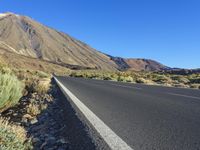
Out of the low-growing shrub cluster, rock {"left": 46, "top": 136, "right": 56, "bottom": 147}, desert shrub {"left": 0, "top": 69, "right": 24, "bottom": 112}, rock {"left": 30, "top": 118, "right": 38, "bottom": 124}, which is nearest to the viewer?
rock {"left": 46, "top": 136, "right": 56, "bottom": 147}

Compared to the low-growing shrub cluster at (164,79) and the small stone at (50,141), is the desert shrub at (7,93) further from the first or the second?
the low-growing shrub cluster at (164,79)

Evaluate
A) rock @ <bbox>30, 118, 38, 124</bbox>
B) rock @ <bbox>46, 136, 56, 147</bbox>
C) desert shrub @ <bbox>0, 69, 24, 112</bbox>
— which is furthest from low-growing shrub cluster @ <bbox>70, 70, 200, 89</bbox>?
rock @ <bbox>46, 136, 56, 147</bbox>

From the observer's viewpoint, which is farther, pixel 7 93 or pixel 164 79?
pixel 164 79

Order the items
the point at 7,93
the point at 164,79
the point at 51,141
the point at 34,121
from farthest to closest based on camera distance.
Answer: the point at 164,79 → the point at 7,93 → the point at 34,121 → the point at 51,141

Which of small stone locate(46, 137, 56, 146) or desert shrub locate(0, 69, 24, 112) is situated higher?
desert shrub locate(0, 69, 24, 112)

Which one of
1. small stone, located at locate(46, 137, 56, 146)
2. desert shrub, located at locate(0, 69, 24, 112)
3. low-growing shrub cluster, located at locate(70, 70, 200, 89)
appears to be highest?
low-growing shrub cluster, located at locate(70, 70, 200, 89)

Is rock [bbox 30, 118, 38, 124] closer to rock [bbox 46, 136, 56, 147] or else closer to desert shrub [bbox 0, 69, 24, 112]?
desert shrub [bbox 0, 69, 24, 112]

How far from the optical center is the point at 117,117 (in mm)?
8812

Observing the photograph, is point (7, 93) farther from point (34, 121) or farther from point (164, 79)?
point (164, 79)

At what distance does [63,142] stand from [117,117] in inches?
91.2

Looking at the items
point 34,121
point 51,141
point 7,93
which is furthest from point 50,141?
point 7,93

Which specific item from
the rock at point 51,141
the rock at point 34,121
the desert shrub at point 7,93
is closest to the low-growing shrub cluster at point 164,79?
the desert shrub at point 7,93

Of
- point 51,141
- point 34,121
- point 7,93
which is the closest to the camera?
point 51,141

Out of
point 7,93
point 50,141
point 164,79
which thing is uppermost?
point 164,79
